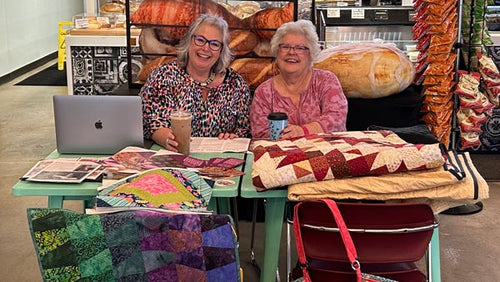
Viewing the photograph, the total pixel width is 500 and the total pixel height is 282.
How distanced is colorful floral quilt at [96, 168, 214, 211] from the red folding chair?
330 mm

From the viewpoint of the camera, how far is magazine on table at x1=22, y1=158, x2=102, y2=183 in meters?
2.36

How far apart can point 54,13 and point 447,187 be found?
11.1 meters

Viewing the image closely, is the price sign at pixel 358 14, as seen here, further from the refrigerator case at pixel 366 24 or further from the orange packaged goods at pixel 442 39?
the orange packaged goods at pixel 442 39

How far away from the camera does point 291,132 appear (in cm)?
299

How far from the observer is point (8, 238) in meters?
4.00

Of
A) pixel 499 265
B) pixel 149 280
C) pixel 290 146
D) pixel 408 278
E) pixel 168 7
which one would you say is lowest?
pixel 499 265

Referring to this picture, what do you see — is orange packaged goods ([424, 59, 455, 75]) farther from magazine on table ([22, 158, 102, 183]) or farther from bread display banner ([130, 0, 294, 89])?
magazine on table ([22, 158, 102, 183])

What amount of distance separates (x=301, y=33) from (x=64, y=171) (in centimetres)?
144

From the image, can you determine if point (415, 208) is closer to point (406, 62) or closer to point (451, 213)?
point (406, 62)

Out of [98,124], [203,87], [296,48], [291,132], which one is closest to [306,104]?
[296,48]

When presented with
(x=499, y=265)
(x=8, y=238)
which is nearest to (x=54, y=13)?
(x=8, y=238)

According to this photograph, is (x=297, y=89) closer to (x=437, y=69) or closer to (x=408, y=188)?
(x=437, y=69)

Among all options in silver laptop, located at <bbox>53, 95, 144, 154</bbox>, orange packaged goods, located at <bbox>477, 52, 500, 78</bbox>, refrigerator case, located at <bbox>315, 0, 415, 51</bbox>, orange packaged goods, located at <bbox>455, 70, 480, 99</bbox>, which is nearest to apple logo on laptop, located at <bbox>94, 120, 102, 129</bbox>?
silver laptop, located at <bbox>53, 95, 144, 154</bbox>

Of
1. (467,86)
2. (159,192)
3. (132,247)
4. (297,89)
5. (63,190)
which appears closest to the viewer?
(132,247)
